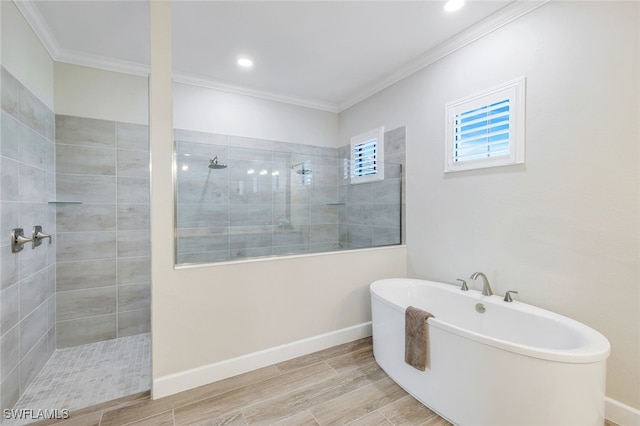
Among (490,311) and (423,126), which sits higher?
(423,126)

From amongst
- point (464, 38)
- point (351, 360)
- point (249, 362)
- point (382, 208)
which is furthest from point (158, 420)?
point (464, 38)

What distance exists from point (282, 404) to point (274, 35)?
9.33ft

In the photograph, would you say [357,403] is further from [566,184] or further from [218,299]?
[566,184]

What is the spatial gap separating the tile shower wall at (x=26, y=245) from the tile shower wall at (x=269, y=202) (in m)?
0.98

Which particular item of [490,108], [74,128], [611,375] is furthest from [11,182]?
[611,375]

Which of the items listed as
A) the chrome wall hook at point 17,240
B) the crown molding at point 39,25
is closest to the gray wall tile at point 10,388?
the chrome wall hook at point 17,240

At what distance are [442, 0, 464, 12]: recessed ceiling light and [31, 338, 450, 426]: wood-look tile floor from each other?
2804mm

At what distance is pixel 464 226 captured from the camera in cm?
244

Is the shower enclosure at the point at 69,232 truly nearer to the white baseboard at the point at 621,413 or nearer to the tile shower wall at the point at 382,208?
the tile shower wall at the point at 382,208

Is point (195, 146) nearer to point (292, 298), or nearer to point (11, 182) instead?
point (11, 182)

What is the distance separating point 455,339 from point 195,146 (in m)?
2.47

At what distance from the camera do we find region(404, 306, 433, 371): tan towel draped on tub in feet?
5.79

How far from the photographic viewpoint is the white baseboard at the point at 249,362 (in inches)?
74.6

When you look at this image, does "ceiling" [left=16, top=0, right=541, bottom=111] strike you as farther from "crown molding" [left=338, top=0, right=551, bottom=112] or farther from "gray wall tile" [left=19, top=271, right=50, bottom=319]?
"gray wall tile" [left=19, top=271, right=50, bottom=319]
